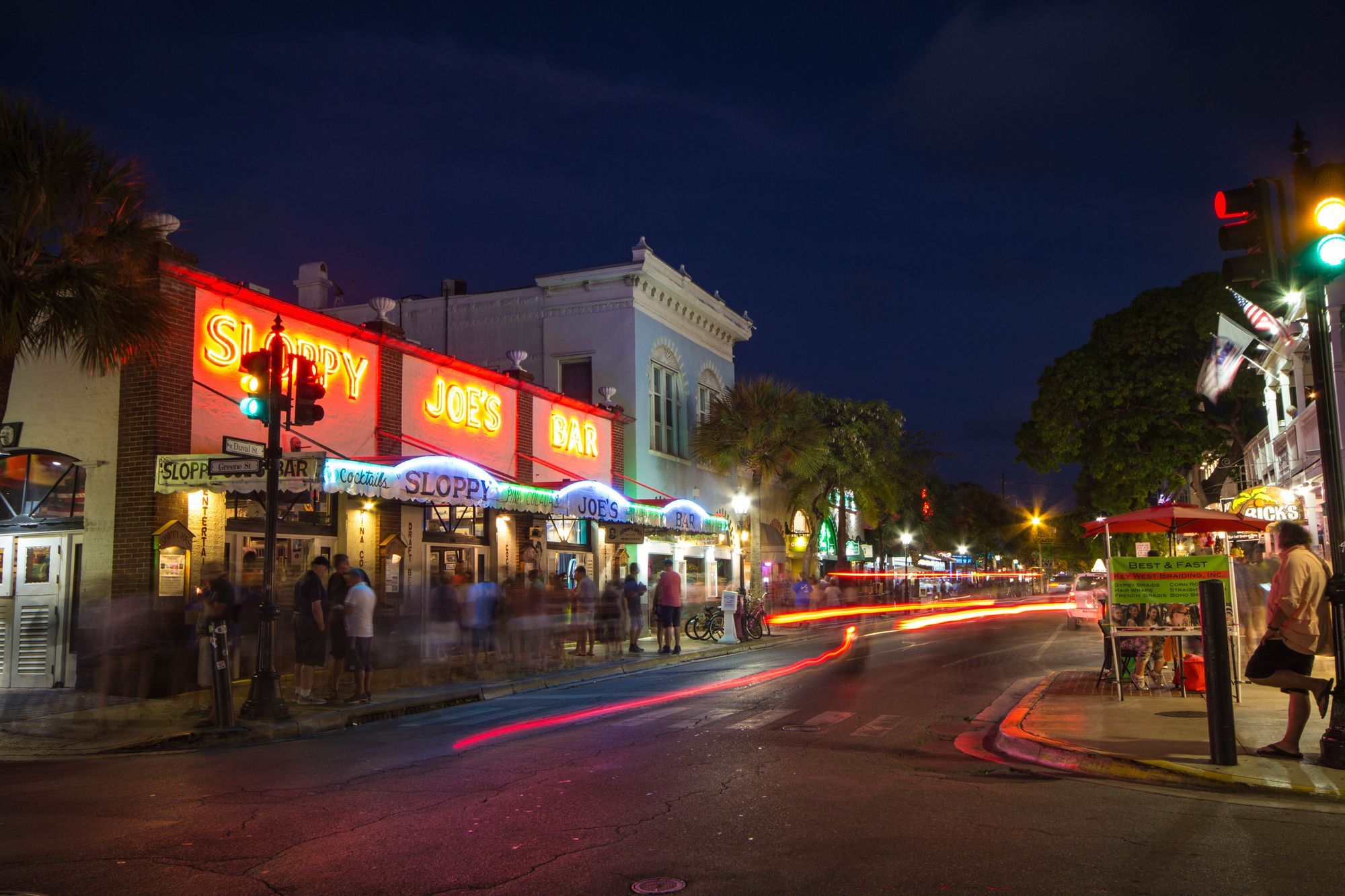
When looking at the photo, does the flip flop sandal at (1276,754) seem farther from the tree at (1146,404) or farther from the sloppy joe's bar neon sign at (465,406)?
the tree at (1146,404)

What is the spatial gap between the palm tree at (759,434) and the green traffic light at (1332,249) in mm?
25173

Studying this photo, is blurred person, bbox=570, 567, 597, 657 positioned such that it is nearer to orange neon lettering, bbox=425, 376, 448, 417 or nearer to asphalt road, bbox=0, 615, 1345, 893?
orange neon lettering, bbox=425, 376, 448, 417

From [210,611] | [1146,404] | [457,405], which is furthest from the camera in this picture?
[1146,404]

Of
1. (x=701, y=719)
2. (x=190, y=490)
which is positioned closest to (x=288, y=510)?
(x=190, y=490)

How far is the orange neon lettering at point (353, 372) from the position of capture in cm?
1967

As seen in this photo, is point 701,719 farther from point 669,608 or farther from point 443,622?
point 669,608

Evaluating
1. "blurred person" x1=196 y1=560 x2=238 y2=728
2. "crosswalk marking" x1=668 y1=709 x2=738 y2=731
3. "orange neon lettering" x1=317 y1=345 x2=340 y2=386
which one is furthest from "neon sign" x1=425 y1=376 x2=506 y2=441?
"crosswalk marking" x1=668 y1=709 x2=738 y2=731

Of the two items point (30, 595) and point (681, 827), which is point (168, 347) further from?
point (681, 827)

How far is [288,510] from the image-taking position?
17.7 meters

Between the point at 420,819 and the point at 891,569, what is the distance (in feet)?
206

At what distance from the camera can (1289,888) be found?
16.7ft

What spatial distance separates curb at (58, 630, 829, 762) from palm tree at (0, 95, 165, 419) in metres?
4.91

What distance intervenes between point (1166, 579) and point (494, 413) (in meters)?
15.3

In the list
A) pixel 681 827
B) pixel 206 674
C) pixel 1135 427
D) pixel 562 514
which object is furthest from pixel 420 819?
pixel 1135 427
